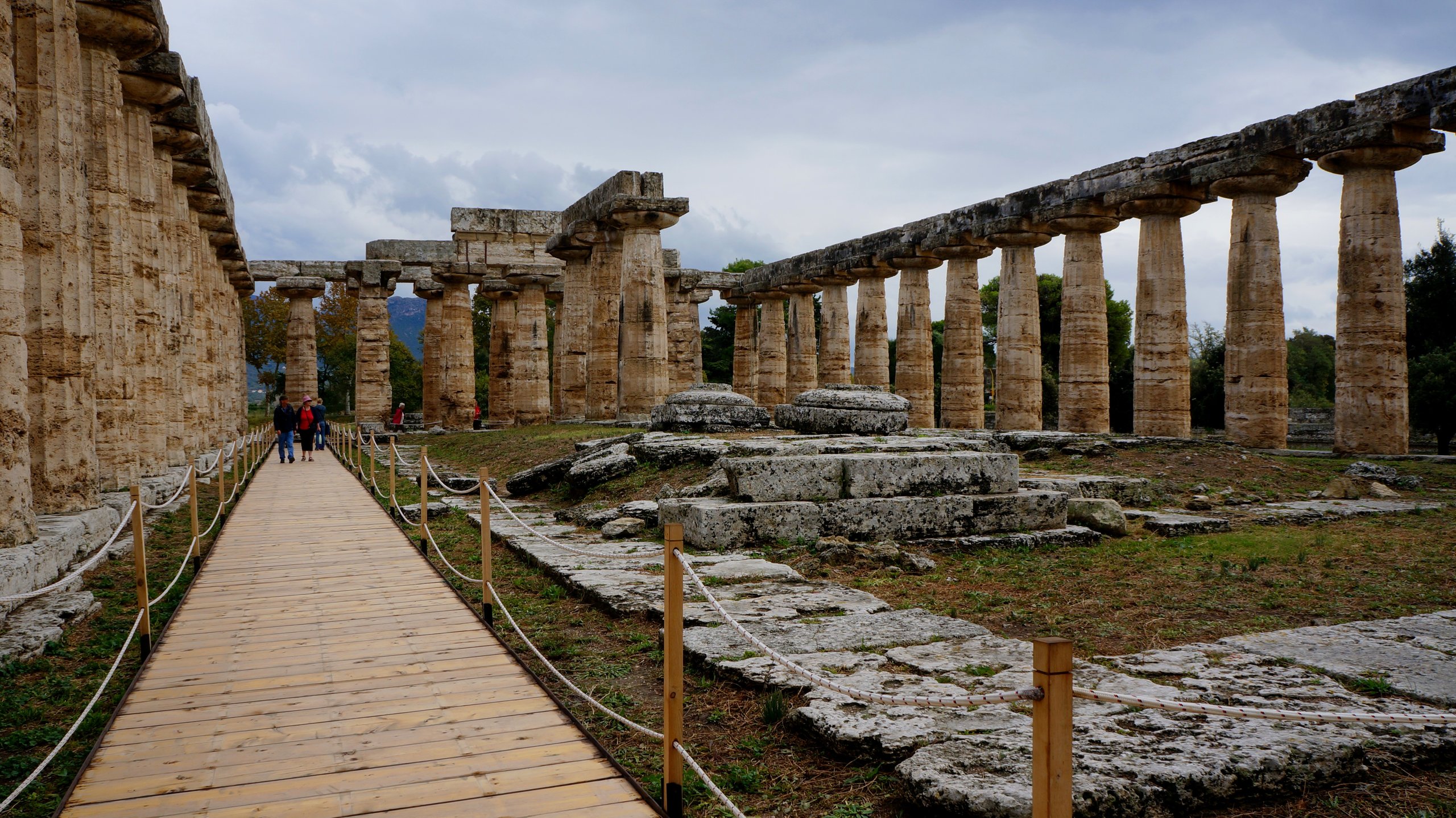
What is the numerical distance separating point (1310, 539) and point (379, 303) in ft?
106

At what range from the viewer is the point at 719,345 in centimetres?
5656

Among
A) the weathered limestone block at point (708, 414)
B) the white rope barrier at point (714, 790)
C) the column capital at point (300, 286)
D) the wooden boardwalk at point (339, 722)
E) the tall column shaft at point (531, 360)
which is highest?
the column capital at point (300, 286)

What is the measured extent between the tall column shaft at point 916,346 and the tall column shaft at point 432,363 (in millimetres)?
16664

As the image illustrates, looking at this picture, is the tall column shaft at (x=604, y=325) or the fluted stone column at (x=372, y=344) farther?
the fluted stone column at (x=372, y=344)

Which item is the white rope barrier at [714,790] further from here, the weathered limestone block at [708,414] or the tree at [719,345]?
the tree at [719,345]

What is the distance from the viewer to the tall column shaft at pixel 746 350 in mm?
39594

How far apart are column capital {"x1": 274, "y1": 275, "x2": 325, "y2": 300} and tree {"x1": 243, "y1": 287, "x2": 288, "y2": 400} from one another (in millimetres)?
18495

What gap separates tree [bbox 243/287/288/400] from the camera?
55094 mm

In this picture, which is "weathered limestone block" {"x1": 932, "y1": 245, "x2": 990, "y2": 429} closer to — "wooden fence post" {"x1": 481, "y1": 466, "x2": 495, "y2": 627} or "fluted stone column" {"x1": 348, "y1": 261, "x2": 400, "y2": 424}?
"wooden fence post" {"x1": 481, "y1": 466, "x2": 495, "y2": 627}

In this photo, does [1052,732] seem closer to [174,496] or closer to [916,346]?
[174,496]

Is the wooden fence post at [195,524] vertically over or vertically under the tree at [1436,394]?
under

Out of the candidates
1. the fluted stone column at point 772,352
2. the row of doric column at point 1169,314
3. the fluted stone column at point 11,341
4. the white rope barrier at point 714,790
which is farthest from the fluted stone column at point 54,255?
the fluted stone column at point 772,352

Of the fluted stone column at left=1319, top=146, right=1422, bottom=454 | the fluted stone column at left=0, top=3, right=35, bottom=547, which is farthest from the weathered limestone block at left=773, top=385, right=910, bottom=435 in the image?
the fluted stone column at left=1319, top=146, right=1422, bottom=454

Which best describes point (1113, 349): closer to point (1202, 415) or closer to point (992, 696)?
point (1202, 415)
